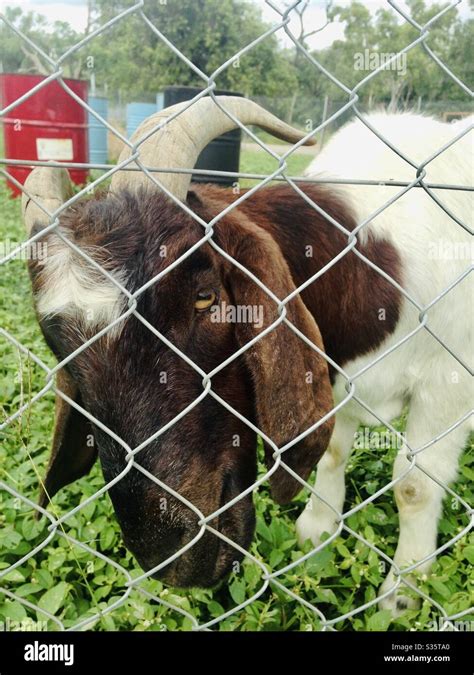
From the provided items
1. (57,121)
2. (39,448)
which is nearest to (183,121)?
(39,448)

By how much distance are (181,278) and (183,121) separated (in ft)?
1.40

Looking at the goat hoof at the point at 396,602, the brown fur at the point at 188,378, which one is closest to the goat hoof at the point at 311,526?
the goat hoof at the point at 396,602

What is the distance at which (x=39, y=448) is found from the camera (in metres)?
2.75

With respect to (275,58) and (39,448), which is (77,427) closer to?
(39,448)

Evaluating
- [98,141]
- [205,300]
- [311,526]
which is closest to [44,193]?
[205,300]

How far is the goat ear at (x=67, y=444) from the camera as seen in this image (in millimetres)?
2000

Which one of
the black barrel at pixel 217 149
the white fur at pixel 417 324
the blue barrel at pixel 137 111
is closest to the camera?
the white fur at pixel 417 324

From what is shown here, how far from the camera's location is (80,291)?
5.16ft

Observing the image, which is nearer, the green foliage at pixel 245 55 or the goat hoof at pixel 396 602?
the goat hoof at pixel 396 602

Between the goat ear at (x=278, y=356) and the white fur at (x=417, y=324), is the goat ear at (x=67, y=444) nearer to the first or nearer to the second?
the goat ear at (x=278, y=356)

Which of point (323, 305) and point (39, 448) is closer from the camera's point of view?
point (323, 305)

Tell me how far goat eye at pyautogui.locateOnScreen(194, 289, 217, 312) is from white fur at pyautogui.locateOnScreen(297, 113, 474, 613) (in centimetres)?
72

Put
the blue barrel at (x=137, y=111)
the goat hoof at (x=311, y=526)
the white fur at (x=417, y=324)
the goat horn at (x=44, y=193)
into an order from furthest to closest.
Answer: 1. the blue barrel at (x=137, y=111)
2. the goat hoof at (x=311, y=526)
3. the white fur at (x=417, y=324)
4. the goat horn at (x=44, y=193)

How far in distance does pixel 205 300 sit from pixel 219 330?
0.33 ft
